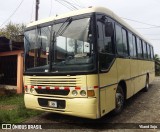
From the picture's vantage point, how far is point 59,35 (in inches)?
241

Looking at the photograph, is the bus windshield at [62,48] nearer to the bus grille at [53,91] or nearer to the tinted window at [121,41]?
the bus grille at [53,91]

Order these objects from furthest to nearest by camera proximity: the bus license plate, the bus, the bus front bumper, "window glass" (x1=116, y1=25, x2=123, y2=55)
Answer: "window glass" (x1=116, y1=25, x2=123, y2=55) < the bus license plate < the bus < the bus front bumper

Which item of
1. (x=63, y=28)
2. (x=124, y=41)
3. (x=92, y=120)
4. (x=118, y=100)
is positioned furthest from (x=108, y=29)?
(x=92, y=120)

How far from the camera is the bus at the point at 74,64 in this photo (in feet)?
18.1

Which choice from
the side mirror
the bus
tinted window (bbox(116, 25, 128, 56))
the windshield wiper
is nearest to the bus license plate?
the bus

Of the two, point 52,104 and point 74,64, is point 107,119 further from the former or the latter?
point 74,64

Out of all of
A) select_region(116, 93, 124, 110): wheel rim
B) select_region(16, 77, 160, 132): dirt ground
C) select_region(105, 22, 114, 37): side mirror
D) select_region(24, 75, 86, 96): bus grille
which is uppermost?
select_region(105, 22, 114, 37): side mirror

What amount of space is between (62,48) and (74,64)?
0.63 m

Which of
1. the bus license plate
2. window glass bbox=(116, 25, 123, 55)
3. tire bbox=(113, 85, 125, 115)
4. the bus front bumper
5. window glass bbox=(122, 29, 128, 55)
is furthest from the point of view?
window glass bbox=(122, 29, 128, 55)

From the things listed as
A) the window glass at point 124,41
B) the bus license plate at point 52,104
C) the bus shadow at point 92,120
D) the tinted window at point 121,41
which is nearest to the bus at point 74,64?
the bus license plate at point 52,104

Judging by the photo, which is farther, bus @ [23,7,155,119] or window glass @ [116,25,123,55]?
window glass @ [116,25,123,55]

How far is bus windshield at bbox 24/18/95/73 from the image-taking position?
5.62m

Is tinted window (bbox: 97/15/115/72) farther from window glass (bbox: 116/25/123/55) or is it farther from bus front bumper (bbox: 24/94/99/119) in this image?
bus front bumper (bbox: 24/94/99/119)

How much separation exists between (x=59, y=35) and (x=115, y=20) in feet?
6.89
